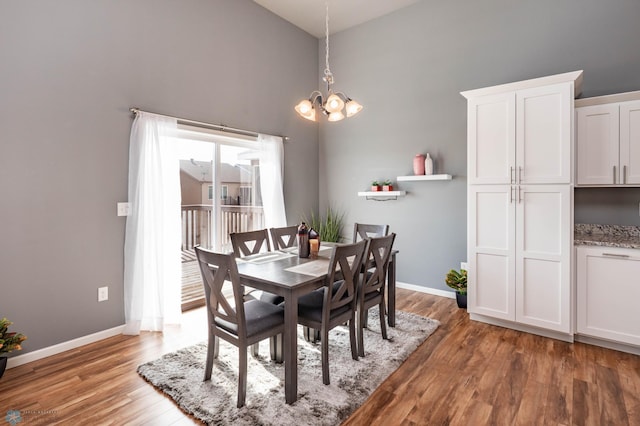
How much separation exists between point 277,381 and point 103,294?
1.86 meters

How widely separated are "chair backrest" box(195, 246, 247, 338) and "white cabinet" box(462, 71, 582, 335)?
2.43 m

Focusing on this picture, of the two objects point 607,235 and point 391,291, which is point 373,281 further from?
point 607,235

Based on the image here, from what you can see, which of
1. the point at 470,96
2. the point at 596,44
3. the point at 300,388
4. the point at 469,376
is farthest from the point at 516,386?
the point at 596,44

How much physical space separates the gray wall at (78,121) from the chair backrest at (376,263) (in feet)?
7.43

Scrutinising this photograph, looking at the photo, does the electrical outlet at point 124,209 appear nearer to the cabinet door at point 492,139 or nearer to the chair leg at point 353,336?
the chair leg at point 353,336

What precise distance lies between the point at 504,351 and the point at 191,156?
363cm

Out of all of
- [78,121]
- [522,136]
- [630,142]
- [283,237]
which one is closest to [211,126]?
[78,121]

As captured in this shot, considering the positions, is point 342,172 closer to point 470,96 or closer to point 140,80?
point 470,96

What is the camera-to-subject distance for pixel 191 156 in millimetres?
3779

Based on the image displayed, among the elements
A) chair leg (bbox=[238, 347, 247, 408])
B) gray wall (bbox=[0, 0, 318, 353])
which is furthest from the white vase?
chair leg (bbox=[238, 347, 247, 408])

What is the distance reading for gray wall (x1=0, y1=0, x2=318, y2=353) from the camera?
249 cm

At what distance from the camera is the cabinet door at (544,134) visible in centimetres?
281

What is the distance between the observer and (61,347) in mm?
2725

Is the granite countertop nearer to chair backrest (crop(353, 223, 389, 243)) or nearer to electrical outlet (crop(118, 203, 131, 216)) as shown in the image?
chair backrest (crop(353, 223, 389, 243))
